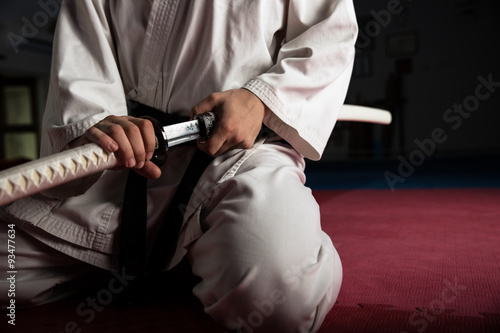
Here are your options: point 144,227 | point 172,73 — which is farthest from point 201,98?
point 144,227

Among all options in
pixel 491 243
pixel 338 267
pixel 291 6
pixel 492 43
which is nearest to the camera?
pixel 338 267

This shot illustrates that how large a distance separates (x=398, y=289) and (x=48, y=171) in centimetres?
83

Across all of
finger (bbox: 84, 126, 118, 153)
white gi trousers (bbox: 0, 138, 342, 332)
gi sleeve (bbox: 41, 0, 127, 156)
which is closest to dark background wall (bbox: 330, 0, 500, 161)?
gi sleeve (bbox: 41, 0, 127, 156)

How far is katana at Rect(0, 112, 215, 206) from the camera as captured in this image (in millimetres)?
660

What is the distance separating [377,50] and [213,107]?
829 centimetres

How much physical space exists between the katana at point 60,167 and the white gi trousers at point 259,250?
158 millimetres

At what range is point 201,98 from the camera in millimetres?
1119

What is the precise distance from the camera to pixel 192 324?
0.93m

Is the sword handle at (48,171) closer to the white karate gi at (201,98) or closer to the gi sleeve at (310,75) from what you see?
the white karate gi at (201,98)

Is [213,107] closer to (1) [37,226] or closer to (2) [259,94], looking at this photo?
(2) [259,94]

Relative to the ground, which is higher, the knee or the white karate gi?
the white karate gi

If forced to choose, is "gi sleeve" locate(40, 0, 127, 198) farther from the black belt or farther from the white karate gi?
the black belt

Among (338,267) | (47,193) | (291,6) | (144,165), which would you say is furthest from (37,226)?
Answer: (291,6)

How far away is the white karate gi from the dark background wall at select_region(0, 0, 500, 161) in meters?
7.21
